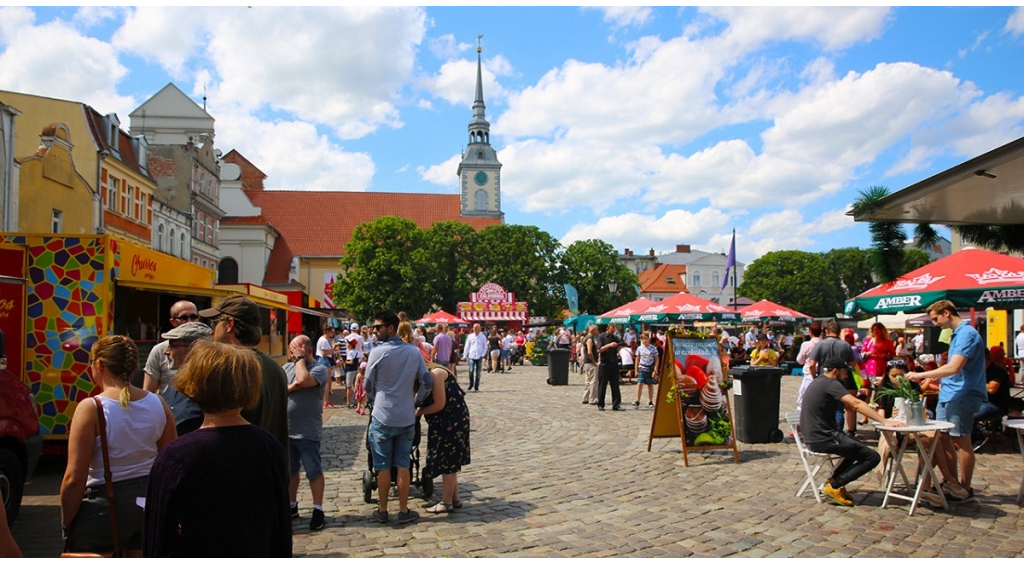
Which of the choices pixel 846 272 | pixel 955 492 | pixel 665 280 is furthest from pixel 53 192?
pixel 665 280

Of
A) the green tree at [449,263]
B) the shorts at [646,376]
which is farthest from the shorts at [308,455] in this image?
the green tree at [449,263]

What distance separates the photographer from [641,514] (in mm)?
6312

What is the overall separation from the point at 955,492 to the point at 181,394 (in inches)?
261

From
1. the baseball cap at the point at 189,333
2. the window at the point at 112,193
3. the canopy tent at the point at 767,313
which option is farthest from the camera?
the window at the point at 112,193

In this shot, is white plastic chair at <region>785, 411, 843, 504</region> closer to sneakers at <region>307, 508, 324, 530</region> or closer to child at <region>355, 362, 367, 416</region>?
sneakers at <region>307, 508, 324, 530</region>

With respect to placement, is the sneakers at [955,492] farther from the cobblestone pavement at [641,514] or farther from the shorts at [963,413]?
the shorts at [963,413]

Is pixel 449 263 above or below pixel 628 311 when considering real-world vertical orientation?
above

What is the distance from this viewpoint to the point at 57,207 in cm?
2338

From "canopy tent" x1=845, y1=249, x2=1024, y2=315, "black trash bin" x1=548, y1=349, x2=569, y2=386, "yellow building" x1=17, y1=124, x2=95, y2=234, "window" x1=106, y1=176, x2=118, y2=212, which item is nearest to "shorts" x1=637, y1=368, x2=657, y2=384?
"canopy tent" x1=845, y1=249, x2=1024, y2=315

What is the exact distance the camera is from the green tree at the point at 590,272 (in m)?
64.6

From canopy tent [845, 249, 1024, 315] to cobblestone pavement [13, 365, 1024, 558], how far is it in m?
2.05

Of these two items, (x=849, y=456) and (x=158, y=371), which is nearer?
(x=158, y=371)

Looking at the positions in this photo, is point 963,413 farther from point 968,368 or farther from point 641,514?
point 641,514

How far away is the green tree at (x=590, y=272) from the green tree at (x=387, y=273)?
44.6ft
